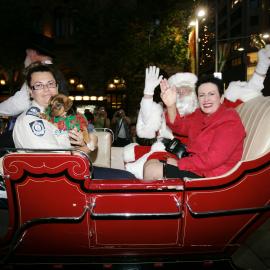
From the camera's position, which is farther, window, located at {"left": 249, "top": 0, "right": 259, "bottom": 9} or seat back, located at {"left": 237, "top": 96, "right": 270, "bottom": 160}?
window, located at {"left": 249, "top": 0, "right": 259, "bottom": 9}

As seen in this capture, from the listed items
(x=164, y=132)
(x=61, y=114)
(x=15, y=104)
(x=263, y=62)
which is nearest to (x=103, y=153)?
(x=164, y=132)

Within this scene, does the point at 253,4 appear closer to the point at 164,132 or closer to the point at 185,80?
the point at 185,80

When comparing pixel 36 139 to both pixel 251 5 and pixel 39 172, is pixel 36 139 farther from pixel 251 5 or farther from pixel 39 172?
pixel 251 5

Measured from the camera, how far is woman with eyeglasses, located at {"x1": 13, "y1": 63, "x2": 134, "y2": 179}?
2533mm

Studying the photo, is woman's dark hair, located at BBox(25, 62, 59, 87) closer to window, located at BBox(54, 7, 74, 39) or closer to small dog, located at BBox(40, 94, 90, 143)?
small dog, located at BBox(40, 94, 90, 143)

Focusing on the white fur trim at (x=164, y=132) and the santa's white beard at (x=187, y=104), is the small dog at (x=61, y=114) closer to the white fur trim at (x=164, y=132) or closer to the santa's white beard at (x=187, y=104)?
the white fur trim at (x=164, y=132)

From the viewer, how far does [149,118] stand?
353cm

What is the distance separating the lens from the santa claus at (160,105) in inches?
131

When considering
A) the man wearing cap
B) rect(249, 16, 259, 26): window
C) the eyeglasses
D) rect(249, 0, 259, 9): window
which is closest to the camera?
the eyeglasses

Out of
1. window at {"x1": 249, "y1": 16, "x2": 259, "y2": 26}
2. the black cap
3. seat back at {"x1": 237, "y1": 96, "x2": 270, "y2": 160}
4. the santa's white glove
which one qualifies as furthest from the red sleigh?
window at {"x1": 249, "y1": 16, "x2": 259, "y2": 26}

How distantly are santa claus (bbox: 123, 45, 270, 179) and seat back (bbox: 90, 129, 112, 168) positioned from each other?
37 centimetres

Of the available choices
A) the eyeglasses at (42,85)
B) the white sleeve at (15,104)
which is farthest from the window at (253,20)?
the eyeglasses at (42,85)

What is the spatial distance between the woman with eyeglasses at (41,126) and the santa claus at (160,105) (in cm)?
49

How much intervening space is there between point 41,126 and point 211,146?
128 centimetres
